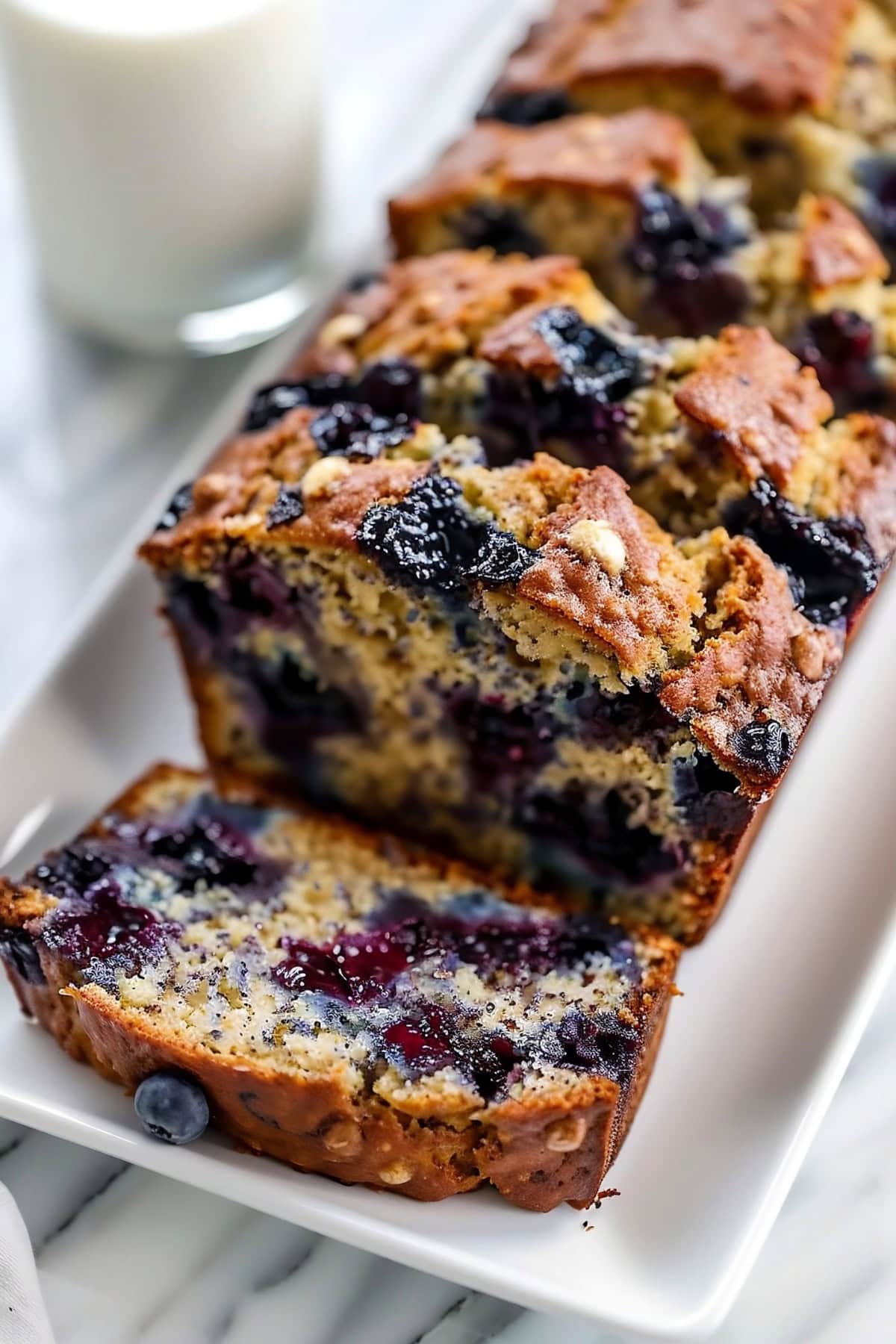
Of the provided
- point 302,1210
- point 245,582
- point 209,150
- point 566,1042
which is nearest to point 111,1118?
point 302,1210

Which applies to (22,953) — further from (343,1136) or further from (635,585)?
(635,585)

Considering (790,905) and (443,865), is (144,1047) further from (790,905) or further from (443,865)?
(790,905)

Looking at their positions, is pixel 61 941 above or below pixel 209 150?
below

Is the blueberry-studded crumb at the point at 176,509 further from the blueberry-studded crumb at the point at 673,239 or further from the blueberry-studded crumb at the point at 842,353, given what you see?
the blueberry-studded crumb at the point at 842,353

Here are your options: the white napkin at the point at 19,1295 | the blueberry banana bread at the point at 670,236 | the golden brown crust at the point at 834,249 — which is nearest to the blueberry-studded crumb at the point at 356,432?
the blueberry banana bread at the point at 670,236

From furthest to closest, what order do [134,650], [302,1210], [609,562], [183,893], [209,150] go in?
1. [209,150]
2. [134,650]
3. [183,893]
4. [609,562]
5. [302,1210]

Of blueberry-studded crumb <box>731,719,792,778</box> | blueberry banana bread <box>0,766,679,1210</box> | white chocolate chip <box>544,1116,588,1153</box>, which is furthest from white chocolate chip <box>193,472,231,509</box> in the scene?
white chocolate chip <box>544,1116,588,1153</box>

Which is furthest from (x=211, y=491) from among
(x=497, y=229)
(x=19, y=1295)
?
(x=19, y=1295)
